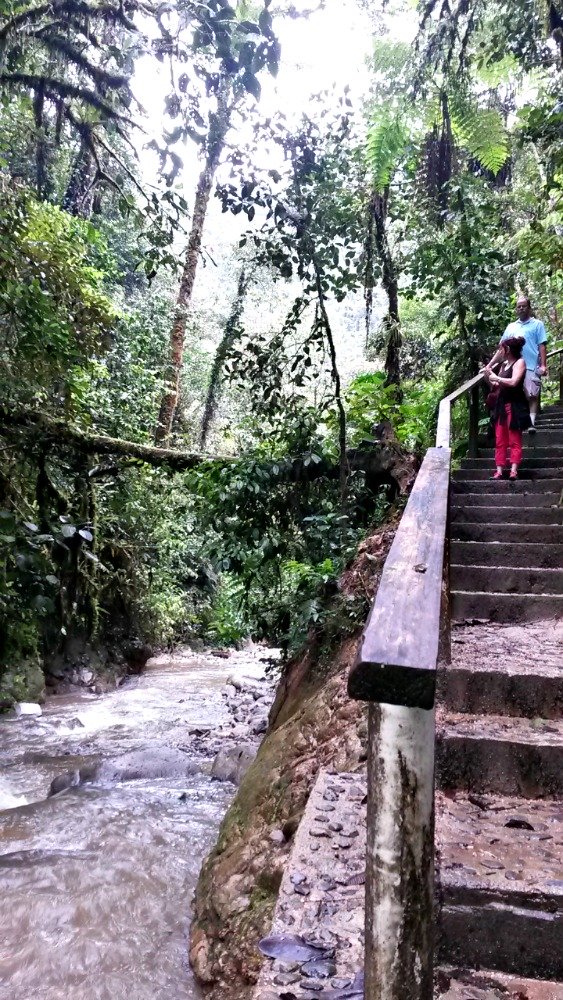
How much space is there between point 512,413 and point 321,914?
16.0 feet

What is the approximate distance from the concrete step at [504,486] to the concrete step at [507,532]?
0.85m

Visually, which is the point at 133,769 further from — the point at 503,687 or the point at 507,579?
the point at 503,687

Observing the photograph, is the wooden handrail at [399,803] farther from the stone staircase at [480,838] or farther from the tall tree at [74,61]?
the tall tree at [74,61]

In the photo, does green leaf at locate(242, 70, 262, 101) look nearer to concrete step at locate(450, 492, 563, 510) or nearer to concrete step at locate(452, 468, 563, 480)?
concrete step at locate(450, 492, 563, 510)

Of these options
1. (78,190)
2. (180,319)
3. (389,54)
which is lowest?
(180,319)

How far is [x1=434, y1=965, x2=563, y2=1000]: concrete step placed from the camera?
161 cm

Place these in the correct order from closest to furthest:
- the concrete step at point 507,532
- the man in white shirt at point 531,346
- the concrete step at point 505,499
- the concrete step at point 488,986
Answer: the concrete step at point 488,986 → the concrete step at point 507,532 → the concrete step at point 505,499 → the man in white shirt at point 531,346

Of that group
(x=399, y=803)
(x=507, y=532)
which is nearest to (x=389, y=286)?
(x=507, y=532)

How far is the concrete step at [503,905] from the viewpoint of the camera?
1707 mm

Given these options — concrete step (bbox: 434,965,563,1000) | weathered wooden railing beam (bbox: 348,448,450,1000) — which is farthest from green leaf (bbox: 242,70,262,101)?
concrete step (bbox: 434,965,563,1000)

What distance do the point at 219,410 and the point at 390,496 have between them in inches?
538

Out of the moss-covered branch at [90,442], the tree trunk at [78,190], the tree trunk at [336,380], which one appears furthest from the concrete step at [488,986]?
the tree trunk at [78,190]

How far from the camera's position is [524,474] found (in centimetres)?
600

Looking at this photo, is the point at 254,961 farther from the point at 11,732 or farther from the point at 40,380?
the point at 11,732
